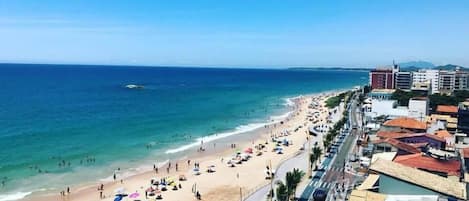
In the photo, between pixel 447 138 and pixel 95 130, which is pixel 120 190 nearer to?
pixel 95 130

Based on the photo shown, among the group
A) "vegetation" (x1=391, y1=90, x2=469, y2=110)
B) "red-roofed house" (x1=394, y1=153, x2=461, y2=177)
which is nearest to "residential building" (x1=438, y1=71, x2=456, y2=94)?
"vegetation" (x1=391, y1=90, x2=469, y2=110)

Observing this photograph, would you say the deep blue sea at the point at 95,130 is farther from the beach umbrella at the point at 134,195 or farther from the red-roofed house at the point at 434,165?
the red-roofed house at the point at 434,165

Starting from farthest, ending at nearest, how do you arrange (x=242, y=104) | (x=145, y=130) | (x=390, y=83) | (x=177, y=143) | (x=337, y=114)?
(x=390, y=83), (x=242, y=104), (x=337, y=114), (x=145, y=130), (x=177, y=143)

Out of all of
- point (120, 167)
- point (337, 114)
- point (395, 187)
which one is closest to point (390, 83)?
point (337, 114)

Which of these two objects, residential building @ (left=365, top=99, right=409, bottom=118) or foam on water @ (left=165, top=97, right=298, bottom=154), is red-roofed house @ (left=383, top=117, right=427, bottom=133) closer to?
residential building @ (left=365, top=99, right=409, bottom=118)

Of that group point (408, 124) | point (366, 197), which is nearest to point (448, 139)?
point (408, 124)

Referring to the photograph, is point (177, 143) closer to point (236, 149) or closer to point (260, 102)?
point (236, 149)

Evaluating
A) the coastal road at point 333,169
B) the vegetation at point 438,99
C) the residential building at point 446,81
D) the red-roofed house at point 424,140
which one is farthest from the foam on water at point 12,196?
the residential building at point 446,81
